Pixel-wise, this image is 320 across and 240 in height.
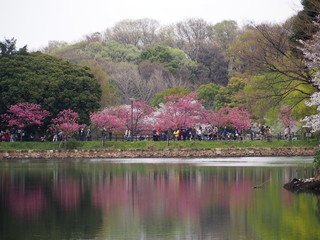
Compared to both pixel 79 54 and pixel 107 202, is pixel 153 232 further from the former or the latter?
pixel 79 54

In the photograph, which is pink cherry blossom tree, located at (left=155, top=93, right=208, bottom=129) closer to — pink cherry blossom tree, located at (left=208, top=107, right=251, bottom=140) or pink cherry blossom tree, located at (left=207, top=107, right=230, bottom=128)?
pink cherry blossom tree, located at (left=207, top=107, right=230, bottom=128)

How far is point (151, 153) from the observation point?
167ft

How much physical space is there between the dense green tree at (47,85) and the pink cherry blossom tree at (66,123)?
854 mm

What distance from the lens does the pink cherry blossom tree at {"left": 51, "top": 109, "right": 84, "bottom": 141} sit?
51312mm

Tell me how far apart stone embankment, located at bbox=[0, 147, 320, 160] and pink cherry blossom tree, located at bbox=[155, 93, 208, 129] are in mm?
4898

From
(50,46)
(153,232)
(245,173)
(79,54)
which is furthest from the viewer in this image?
(50,46)

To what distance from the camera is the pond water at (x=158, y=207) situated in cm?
1498

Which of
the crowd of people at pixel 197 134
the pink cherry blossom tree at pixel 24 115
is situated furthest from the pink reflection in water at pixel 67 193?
the crowd of people at pixel 197 134

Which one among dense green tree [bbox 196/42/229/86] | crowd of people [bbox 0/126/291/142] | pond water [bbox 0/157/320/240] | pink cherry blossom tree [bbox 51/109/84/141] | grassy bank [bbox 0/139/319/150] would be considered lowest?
pond water [bbox 0/157/320/240]

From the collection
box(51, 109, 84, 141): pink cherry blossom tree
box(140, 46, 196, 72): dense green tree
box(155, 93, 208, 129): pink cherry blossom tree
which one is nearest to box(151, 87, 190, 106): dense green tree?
box(155, 93, 208, 129): pink cherry blossom tree

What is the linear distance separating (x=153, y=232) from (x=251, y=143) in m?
37.3

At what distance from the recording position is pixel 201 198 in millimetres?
21312

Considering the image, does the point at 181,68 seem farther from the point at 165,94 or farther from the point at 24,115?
the point at 24,115

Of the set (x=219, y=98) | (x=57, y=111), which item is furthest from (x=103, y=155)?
(x=219, y=98)
